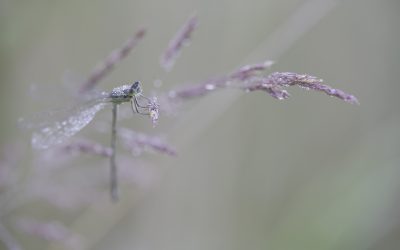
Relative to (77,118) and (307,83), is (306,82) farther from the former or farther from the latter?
(77,118)

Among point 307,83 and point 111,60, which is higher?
point 111,60

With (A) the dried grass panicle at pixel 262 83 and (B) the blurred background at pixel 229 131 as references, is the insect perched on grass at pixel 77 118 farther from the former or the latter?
(B) the blurred background at pixel 229 131

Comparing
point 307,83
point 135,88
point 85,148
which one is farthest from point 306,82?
point 85,148

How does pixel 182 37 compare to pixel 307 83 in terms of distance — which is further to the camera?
pixel 182 37

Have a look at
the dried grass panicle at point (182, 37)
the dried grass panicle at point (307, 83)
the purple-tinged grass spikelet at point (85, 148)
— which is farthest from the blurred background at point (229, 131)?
the dried grass panicle at point (307, 83)

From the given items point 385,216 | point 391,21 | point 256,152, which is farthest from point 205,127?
point 391,21

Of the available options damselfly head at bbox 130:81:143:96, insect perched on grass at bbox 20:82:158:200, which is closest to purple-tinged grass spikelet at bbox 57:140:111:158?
insect perched on grass at bbox 20:82:158:200
